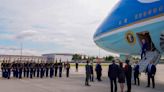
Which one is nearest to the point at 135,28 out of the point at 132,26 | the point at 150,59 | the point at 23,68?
the point at 132,26

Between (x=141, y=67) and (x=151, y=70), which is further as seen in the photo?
(x=141, y=67)

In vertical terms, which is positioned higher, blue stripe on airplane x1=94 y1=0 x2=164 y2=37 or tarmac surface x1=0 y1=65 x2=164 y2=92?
blue stripe on airplane x1=94 y1=0 x2=164 y2=37

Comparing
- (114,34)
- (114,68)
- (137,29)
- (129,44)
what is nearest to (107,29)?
(114,34)

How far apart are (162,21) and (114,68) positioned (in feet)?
16.6

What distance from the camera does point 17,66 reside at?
24.2 m

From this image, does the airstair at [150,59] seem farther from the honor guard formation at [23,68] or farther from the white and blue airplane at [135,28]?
the honor guard formation at [23,68]

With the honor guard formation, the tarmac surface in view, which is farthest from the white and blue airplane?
the honor guard formation

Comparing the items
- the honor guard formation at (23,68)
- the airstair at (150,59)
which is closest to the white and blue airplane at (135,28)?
the airstair at (150,59)

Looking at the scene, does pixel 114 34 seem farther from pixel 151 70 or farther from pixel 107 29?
pixel 151 70

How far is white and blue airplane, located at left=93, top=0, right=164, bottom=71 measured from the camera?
57.4 feet

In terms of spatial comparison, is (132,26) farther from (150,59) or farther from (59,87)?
(59,87)

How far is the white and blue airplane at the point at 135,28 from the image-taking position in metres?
17.5

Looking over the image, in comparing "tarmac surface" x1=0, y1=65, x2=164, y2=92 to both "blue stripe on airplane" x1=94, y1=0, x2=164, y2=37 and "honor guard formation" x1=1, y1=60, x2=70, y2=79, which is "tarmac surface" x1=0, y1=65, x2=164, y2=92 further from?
"blue stripe on airplane" x1=94, y1=0, x2=164, y2=37

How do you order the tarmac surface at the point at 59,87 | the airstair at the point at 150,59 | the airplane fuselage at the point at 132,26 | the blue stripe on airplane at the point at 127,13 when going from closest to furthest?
the tarmac surface at the point at 59,87, the airplane fuselage at the point at 132,26, the blue stripe on airplane at the point at 127,13, the airstair at the point at 150,59
